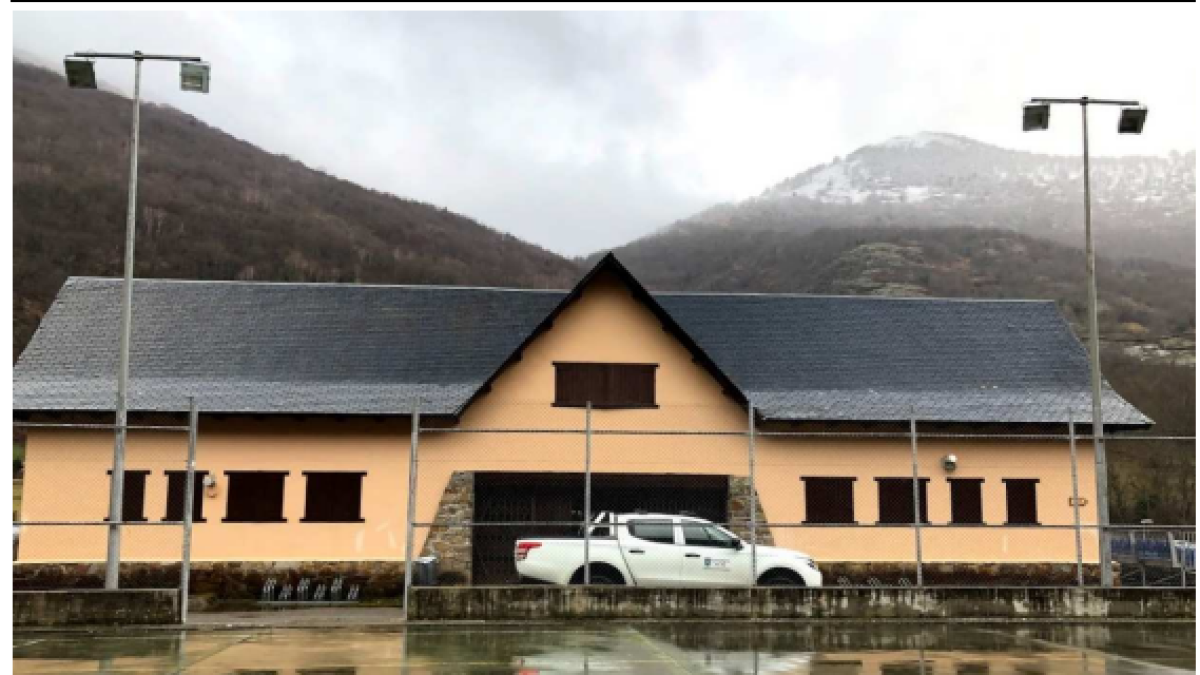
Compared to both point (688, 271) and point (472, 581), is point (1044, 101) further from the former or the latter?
point (688, 271)

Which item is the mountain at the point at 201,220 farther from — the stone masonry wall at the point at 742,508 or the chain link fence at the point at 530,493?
the stone masonry wall at the point at 742,508

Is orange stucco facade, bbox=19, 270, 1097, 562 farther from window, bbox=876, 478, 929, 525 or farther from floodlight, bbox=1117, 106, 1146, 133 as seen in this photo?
Answer: floodlight, bbox=1117, 106, 1146, 133

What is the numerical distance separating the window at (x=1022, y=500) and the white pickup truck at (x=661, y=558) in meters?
8.09

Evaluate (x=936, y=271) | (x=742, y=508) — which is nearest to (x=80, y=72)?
(x=742, y=508)

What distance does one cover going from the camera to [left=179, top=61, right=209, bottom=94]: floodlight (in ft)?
54.1

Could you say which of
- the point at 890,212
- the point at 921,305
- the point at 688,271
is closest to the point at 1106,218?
the point at 890,212

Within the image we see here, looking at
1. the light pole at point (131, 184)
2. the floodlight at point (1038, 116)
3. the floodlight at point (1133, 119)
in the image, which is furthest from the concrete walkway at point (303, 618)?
the floodlight at point (1133, 119)

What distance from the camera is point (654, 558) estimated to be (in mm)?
16297

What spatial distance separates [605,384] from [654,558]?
24.3 feet

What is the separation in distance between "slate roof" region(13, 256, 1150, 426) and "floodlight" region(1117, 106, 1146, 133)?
7218 mm

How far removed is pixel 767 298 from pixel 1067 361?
24.3 ft

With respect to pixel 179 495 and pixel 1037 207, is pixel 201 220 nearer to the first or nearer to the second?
pixel 179 495

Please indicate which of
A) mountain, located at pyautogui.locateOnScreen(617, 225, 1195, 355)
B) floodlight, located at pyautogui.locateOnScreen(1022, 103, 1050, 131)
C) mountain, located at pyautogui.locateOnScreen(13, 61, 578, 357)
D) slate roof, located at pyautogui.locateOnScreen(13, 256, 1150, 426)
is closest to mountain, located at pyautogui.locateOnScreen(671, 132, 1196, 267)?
mountain, located at pyautogui.locateOnScreen(617, 225, 1195, 355)

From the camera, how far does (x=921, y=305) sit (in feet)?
92.3
